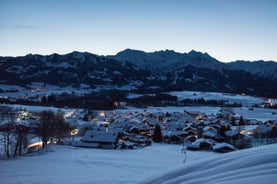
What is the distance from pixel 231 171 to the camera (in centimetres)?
333

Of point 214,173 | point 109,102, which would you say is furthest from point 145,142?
point 109,102

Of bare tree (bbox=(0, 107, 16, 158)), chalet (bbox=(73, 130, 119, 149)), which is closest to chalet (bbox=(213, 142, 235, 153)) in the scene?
chalet (bbox=(73, 130, 119, 149))

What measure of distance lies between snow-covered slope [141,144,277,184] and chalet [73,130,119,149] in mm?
43817

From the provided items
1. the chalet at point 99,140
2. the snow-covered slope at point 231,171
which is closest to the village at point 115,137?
the chalet at point 99,140

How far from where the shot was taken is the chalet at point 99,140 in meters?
46.5

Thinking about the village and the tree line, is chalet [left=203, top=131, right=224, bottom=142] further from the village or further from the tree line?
the tree line

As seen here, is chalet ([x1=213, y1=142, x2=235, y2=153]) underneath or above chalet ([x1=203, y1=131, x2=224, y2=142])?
above

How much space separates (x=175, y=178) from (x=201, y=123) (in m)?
83.9

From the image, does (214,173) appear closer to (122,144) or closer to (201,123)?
(122,144)

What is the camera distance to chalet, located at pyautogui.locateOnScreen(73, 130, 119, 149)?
46.5 metres

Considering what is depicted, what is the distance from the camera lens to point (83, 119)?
90625 mm

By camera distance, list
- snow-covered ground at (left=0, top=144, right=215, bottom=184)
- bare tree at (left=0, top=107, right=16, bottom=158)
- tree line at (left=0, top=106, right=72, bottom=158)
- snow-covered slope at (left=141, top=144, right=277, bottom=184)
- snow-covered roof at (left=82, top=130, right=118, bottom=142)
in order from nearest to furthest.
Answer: snow-covered slope at (left=141, top=144, right=277, bottom=184) < snow-covered ground at (left=0, top=144, right=215, bottom=184) < bare tree at (left=0, top=107, right=16, bottom=158) < tree line at (left=0, top=106, right=72, bottom=158) < snow-covered roof at (left=82, top=130, right=118, bottom=142)

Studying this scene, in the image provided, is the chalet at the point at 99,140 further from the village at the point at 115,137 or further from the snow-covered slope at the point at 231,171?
the snow-covered slope at the point at 231,171

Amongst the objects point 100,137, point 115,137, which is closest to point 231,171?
point 115,137
